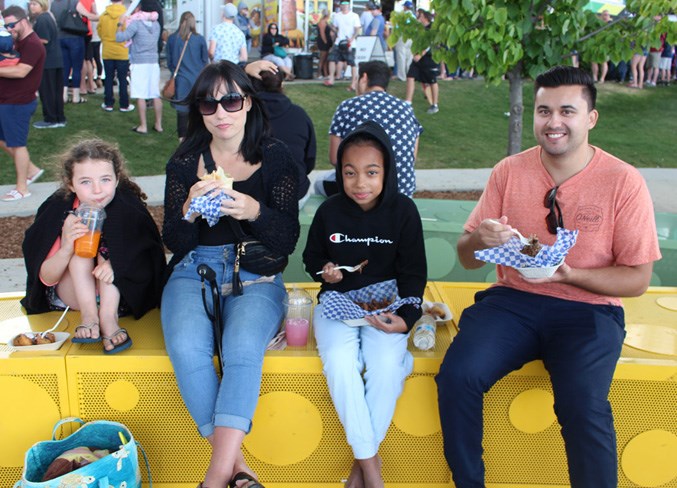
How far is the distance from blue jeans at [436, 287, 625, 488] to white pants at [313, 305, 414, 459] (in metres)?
0.19

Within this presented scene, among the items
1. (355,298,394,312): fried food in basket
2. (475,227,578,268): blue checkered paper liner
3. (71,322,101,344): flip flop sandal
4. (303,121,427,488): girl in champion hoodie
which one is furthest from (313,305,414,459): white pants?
(71,322,101,344): flip flop sandal

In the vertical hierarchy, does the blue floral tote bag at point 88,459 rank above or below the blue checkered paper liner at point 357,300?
below

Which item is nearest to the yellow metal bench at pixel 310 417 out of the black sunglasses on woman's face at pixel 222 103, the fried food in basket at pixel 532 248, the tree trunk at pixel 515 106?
the fried food in basket at pixel 532 248

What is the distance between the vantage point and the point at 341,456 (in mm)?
2930

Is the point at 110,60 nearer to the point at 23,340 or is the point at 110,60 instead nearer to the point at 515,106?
the point at 515,106

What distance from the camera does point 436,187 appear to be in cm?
796

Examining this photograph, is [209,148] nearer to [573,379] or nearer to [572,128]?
[572,128]

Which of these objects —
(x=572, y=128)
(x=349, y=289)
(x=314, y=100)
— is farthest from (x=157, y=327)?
(x=314, y=100)

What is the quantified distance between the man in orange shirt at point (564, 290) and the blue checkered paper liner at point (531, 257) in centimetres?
5

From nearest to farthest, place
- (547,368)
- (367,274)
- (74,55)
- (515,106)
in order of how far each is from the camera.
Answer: (547,368), (367,274), (515,106), (74,55)

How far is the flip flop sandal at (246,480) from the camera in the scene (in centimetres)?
249

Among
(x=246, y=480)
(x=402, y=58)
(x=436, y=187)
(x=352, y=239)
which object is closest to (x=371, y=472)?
(x=246, y=480)

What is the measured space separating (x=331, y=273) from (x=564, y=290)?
964 millimetres

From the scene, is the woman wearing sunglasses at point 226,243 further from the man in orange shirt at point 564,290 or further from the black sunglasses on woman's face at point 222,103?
the man in orange shirt at point 564,290
